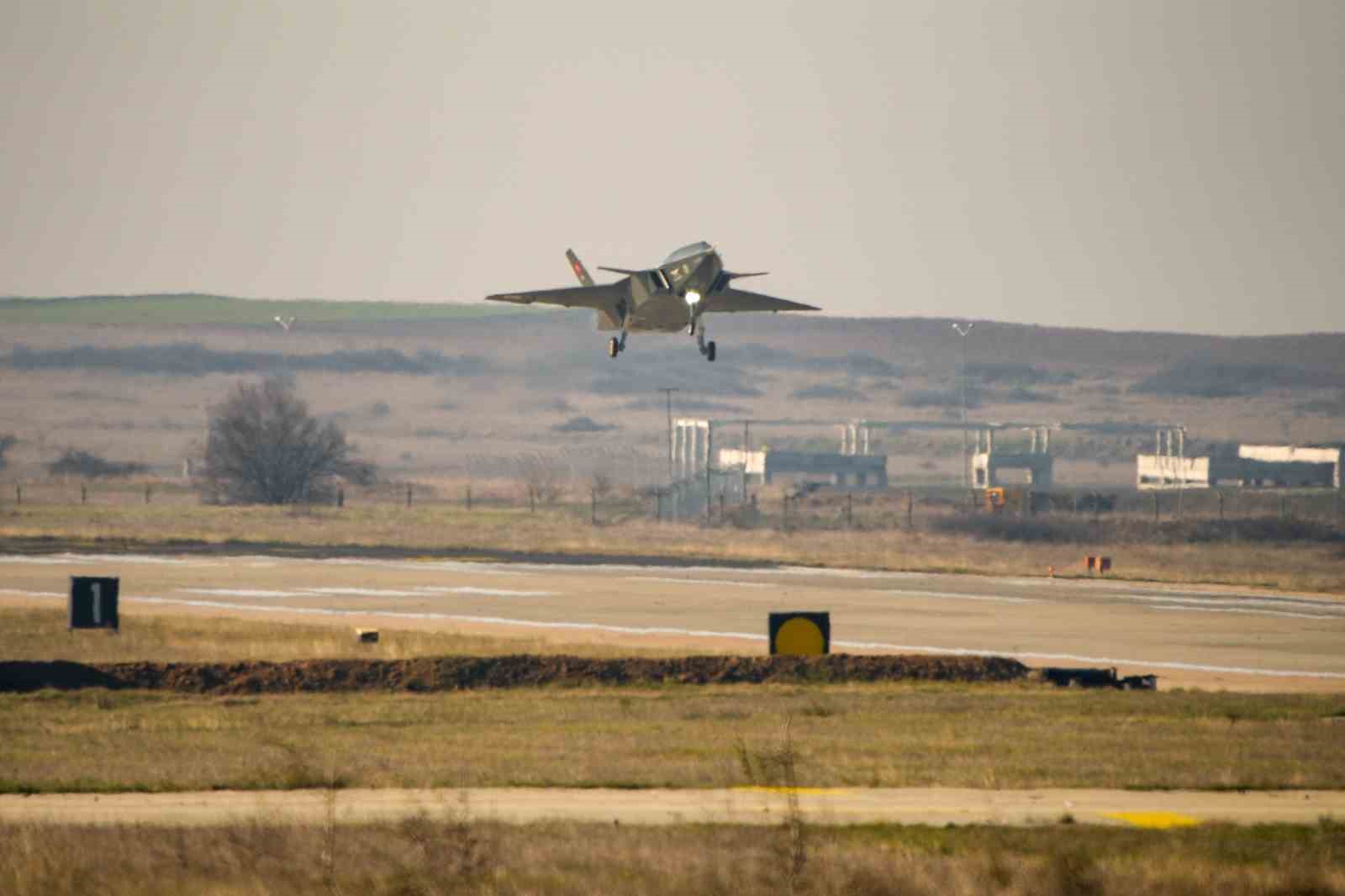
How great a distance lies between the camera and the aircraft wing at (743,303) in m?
65.5

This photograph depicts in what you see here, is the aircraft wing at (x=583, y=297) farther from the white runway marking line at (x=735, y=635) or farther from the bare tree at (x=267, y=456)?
the bare tree at (x=267, y=456)

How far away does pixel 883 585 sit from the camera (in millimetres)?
67500

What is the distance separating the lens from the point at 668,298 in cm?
6234

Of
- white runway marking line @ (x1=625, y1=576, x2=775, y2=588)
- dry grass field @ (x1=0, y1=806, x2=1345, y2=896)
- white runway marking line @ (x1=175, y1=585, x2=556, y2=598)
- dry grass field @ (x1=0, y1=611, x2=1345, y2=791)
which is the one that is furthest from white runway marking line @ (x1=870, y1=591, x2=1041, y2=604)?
dry grass field @ (x1=0, y1=806, x2=1345, y2=896)

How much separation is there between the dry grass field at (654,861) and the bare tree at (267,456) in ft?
361

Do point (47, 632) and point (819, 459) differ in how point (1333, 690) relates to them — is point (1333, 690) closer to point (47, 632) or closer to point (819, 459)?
point (47, 632)

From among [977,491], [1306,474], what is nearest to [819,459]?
[977,491]

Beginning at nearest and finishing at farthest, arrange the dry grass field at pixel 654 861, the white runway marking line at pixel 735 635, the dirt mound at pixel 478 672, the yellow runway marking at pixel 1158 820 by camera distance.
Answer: the dry grass field at pixel 654 861
the yellow runway marking at pixel 1158 820
the dirt mound at pixel 478 672
the white runway marking line at pixel 735 635

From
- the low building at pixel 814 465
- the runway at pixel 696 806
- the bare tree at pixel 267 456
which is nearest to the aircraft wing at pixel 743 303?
the runway at pixel 696 806

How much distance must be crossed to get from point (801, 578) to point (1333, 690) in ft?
105

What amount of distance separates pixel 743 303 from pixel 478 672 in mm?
31475

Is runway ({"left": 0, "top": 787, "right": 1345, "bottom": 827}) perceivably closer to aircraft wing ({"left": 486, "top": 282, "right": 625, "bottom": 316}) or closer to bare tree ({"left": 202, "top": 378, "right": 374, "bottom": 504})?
aircraft wing ({"left": 486, "top": 282, "right": 625, "bottom": 316})

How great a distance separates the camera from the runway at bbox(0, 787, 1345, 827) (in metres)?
22.0

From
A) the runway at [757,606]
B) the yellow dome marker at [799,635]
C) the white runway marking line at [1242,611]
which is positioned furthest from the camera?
the white runway marking line at [1242,611]
